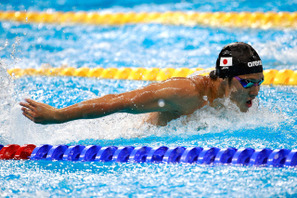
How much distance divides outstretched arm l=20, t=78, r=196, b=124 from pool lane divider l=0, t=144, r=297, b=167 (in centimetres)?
24

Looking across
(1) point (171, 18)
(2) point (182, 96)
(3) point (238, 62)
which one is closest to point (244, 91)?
(3) point (238, 62)

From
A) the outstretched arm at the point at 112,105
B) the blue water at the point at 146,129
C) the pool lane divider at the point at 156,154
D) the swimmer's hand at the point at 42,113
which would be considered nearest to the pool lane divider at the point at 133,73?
the blue water at the point at 146,129

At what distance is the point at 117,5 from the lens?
9.37 metres

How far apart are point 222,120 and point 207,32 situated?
406cm

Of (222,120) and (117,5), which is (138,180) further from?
(117,5)

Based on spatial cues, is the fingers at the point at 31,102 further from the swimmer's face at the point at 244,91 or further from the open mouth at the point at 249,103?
the open mouth at the point at 249,103

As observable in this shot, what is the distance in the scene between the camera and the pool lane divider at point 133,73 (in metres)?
4.78

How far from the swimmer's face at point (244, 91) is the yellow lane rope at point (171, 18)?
13.6ft

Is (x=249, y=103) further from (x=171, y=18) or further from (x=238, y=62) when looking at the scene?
(x=171, y=18)

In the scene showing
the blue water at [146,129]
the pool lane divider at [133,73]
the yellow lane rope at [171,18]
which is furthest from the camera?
the yellow lane rope at [171,18]

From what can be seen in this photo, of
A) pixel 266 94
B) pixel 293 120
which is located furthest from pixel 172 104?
pixel 266 94

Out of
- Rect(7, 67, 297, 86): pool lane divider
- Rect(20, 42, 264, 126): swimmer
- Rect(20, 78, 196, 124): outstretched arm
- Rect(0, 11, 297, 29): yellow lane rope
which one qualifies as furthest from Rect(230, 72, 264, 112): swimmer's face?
Rect(0, 11, 297, 29): yellow lane rope

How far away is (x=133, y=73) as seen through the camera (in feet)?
17.7

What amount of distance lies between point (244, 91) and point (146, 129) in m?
0.80
